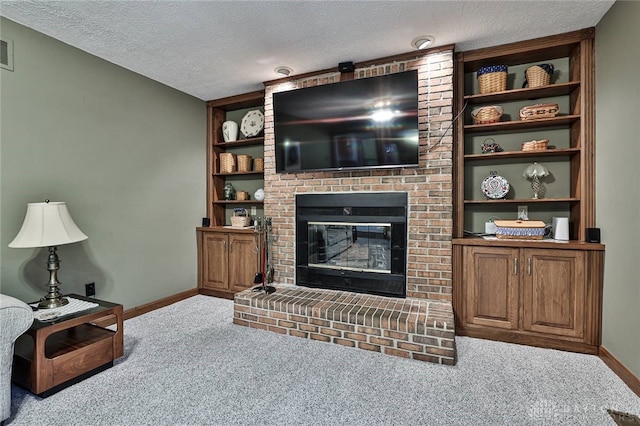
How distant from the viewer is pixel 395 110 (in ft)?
A: 8.98

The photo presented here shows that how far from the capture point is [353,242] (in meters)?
3.07

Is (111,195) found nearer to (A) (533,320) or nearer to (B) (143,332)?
(B) (143,332)

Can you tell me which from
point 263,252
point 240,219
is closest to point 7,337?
point 263,252

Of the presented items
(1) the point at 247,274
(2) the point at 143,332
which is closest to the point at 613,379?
(1) the point at 247,274

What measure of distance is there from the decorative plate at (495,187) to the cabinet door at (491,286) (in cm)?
54

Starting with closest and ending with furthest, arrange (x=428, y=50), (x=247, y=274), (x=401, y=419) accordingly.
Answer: (x=401, y=419)
(x=428, y=50)
(x=247, y=274)

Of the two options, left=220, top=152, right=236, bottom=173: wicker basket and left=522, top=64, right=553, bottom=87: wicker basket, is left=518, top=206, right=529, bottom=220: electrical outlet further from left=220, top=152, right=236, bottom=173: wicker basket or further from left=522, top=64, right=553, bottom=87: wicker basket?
left=220, top=152, right=236, bottom=173: wicker basket

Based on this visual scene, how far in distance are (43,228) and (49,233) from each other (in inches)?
1.9

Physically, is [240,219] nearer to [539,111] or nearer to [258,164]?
[258,164]

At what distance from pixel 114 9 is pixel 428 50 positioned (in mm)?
2471

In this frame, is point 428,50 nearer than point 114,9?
No

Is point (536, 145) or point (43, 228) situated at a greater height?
point (536, 145)

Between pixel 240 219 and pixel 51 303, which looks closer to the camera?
pixel 51 303

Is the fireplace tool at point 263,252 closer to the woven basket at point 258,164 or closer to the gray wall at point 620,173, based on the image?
the woven basket at point 258,164
